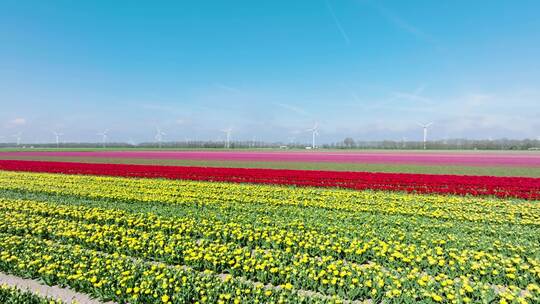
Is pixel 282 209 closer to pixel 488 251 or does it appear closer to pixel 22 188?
pixel 488 251

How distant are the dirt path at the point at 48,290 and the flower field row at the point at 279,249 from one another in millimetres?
155

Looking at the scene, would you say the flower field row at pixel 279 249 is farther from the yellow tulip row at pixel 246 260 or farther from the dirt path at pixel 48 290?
the dirt path at pixel 48 290

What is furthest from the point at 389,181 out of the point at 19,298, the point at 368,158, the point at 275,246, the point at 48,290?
the point at 368,158

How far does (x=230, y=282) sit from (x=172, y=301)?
1.19 metres

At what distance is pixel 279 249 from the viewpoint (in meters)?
8.65

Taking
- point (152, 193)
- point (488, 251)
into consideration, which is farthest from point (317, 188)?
point (488, 251)

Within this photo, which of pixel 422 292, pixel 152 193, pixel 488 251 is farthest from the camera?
pixel 152 193

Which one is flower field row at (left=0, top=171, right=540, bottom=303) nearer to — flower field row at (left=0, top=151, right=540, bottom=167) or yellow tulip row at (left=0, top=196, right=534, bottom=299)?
yellow tulip row at (left=0, top=196, right=534, bottom=299)

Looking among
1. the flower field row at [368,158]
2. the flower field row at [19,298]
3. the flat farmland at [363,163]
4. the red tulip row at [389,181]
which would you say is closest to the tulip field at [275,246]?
the flower field row at [19,298]

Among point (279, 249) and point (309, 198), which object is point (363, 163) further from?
point (279, 249)

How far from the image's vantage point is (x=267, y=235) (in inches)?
378

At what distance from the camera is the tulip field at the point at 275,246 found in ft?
19.9

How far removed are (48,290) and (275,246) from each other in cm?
554

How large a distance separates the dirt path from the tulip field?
0.12 metres
